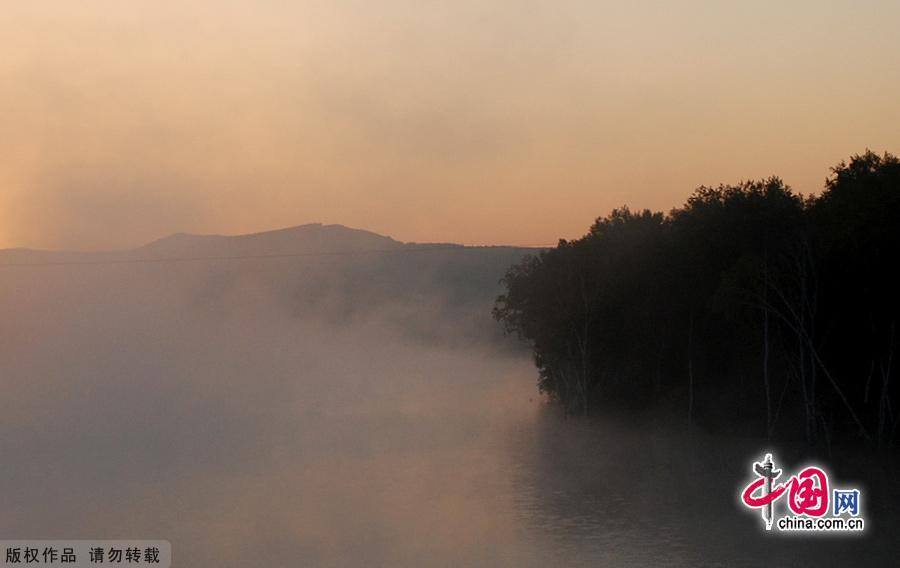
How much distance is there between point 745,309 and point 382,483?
19.4 metres

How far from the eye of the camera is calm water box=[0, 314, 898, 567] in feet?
106

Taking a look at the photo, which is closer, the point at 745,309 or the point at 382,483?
the point at 382,483

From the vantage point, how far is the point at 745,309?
169ft

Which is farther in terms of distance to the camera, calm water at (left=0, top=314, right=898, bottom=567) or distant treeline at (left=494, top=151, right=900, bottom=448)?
distant treeline at (left=494, top=151, right=900, bottom=448)

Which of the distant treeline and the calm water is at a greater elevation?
the distant treeline

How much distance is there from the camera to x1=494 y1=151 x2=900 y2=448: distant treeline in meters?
47.0

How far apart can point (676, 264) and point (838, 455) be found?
16515 mm

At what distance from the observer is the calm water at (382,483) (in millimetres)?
32406

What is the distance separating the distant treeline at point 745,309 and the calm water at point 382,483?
12.4ft

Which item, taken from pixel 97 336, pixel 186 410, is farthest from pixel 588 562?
pixel 97 336

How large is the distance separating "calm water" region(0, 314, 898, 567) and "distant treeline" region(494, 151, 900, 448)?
3793mm

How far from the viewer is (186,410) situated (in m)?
94.2

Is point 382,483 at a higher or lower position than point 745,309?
lower

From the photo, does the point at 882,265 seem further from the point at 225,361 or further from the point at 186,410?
the point at 225,361
